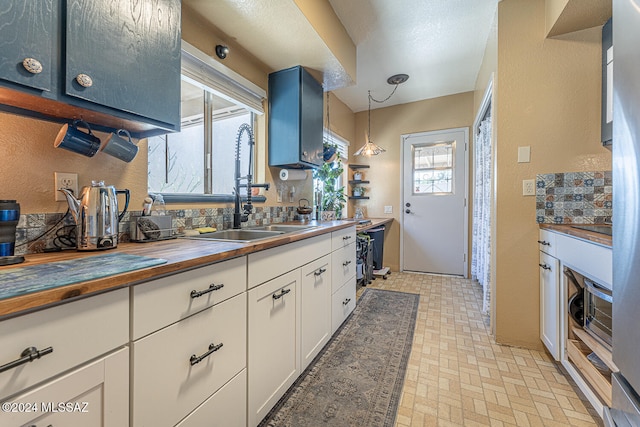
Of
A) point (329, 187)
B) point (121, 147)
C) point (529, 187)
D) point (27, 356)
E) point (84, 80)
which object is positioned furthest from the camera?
point (329, 187)

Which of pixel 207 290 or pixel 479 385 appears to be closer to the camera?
pixel 207 290

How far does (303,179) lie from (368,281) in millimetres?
1611

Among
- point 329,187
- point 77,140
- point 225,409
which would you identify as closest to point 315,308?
point 225,409

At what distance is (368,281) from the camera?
3.46 m

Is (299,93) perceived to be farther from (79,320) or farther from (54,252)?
(79,320)

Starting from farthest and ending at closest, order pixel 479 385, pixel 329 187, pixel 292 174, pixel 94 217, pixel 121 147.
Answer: pixel 329 187 < pixel 292 174 < pixel 479 385 < pixel 121 147 < pixel 94 217

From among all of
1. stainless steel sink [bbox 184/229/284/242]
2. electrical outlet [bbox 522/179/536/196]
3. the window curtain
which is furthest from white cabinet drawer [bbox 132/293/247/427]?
the window curtain

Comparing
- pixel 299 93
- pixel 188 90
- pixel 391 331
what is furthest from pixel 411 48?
pixel 391 331

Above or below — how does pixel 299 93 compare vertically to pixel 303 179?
above

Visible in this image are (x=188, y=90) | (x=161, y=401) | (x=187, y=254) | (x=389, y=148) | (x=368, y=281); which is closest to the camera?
(x=161, y=401)

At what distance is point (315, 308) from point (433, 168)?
3.05 metres

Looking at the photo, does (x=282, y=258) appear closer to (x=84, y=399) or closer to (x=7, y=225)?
(x=84, y=399)

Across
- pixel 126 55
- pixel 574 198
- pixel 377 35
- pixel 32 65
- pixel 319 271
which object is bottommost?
pixel 319 271

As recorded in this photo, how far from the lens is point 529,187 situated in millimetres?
1925
